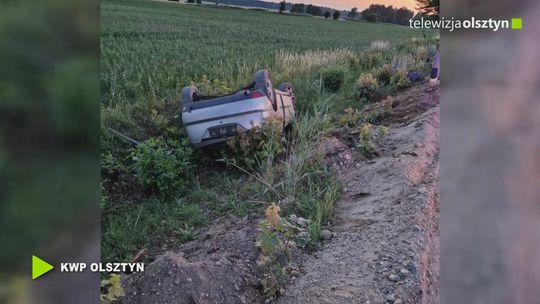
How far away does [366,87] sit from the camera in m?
3.55

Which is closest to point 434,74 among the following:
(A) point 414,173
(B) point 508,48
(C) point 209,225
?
(B) point 508,48

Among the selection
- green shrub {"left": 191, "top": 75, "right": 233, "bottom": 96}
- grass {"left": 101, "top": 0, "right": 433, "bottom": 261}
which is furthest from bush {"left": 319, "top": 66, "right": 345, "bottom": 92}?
green shrub {"left": 191, "top": 75, "right": 233, "bottom": 96}

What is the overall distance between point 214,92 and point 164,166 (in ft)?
1.40

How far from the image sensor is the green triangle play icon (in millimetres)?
857

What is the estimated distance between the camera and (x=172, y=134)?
247 centimetres

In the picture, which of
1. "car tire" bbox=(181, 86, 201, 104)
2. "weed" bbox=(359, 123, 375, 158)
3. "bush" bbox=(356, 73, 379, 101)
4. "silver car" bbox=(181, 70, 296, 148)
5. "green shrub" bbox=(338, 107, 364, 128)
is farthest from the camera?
"bush" bbox=(356, 73, 379, 101)

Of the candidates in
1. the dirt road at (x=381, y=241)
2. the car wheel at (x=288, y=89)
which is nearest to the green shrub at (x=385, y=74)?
the dirt road at (x=381, y=241)

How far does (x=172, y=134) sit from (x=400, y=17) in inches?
52.5

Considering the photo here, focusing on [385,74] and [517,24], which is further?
[385,74]

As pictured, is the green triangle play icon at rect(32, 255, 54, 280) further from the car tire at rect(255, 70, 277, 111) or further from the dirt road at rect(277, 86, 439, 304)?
the car tire at rect(255, 70, 277, 111)

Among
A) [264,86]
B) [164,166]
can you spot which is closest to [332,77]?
[264,86]

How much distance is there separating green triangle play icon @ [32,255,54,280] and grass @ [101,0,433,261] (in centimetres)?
81

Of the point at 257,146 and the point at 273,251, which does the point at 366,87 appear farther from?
the point at 273,251

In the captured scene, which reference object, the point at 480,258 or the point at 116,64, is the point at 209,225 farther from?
the point at 480,258
